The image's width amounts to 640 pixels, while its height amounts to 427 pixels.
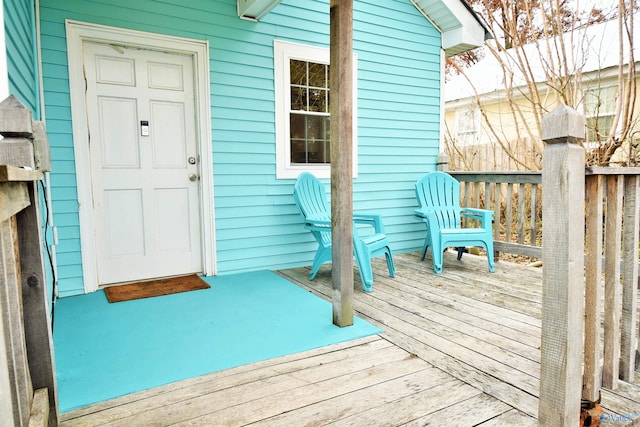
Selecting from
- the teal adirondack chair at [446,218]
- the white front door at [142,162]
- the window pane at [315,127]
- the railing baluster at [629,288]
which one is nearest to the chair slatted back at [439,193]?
the teal adirondack chair at [446,218]

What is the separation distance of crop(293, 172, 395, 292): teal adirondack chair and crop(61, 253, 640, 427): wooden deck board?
60cm

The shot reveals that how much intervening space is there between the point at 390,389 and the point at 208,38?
10.7ft

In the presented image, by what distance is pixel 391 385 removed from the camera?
1.81 metres

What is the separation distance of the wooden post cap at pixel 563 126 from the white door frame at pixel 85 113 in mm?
2930

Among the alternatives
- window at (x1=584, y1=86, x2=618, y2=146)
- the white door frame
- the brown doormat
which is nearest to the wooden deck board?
the brown doormat

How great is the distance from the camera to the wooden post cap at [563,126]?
127cm

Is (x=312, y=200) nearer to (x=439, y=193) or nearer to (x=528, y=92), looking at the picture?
(x=439, y=193)

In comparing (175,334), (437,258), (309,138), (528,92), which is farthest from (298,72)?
(528,92)

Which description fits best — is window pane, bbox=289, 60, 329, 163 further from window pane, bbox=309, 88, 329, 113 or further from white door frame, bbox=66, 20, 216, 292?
white door frame, bbox=66, 20, 216, 292

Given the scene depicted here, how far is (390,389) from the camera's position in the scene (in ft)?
5.82

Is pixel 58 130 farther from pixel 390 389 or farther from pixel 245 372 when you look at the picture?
pixel 390 389

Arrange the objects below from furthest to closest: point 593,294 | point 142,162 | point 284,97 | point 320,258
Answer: point 284,97 → point 320,258 → point 142,162 → point 593,294

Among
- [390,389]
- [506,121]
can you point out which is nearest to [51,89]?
[390,389]

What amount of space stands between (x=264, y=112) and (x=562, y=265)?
3.13m
